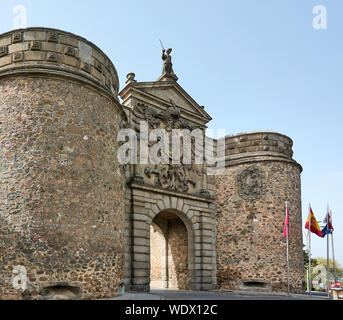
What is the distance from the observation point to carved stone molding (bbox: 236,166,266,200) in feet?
56.3

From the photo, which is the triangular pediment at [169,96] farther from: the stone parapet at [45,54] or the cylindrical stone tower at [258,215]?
the stone parapet at [45,54]

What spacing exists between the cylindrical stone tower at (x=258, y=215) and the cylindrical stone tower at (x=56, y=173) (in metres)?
6.89

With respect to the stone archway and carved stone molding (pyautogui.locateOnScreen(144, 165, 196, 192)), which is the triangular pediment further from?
the stone archway

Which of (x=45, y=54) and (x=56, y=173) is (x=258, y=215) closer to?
(x=56, y=173)

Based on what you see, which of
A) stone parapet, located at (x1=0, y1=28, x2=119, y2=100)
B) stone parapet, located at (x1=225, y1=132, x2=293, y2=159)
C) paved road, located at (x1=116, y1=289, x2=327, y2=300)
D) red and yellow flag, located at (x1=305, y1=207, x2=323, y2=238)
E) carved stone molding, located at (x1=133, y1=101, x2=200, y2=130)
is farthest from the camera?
stone parapet, located at (x1=225, y1=132, x2=293, y2=159)

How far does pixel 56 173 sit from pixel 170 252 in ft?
29.0

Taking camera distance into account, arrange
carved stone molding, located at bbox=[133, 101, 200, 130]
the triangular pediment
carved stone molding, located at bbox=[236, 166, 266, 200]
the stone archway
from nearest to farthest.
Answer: the stone archway → carved stone molding, located at bbox=[133, 101, 200, 130] → the triangular pediment → carved stone molding, located at bbox=[236, 166, 266, 200]

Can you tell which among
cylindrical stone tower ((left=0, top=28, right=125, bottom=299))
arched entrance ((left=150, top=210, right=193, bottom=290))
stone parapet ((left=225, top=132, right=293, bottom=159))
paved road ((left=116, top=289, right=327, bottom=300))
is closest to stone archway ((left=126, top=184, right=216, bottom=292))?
arched entrance ((left=150, top=210, right=193, bottom=290))

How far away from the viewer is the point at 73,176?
33.2 feet

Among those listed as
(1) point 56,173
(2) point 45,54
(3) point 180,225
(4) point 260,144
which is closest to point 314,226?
(4) point 260,144

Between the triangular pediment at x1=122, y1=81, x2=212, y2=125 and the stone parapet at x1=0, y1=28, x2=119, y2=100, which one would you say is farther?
the triangular pediment at x1=122, y1=81, x2=212, y2=125

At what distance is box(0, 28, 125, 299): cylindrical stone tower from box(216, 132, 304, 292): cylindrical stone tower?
22.6 ft

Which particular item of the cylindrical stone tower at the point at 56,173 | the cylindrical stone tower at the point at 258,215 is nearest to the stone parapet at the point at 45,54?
the cylindrical stone tower at the point at 56,173

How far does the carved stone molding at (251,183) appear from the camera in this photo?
17156 mm
